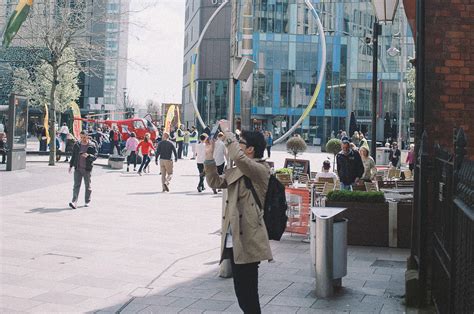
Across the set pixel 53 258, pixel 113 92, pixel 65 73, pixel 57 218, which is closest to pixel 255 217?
pixel 53 258

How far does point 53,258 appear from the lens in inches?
328

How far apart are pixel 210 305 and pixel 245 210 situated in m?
1.67

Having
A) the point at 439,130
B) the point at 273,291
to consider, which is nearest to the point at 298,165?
the point at 439,130

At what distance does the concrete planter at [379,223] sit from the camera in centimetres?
979

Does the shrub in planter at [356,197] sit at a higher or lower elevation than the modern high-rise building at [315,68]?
lower

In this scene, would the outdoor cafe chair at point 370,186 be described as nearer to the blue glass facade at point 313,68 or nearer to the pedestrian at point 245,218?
the pedestrian at point 245,218

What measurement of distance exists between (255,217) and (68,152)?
2624 centimetres

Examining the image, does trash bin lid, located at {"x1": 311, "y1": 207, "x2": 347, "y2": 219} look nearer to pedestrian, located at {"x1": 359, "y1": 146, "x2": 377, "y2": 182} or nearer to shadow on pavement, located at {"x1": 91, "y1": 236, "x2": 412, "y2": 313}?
shadow on pavement, located at {"x1": 91, "y1": 236, "x2": 412, "y2": 313}

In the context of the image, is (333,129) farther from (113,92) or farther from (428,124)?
(428,124)

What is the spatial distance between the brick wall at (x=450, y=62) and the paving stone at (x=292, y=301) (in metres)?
2.57

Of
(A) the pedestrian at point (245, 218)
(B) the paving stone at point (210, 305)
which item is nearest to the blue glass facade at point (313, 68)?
(B) the paving stone at point (210, 305)

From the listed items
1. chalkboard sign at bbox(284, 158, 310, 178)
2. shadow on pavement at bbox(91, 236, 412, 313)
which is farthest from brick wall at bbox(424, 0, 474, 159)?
chalkboard sign at bbox(284, 158, 310, 178)

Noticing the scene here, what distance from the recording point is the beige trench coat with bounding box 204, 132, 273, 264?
4.87 metres

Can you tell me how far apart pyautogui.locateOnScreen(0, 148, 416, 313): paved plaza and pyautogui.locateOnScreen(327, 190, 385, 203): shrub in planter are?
82 cm
